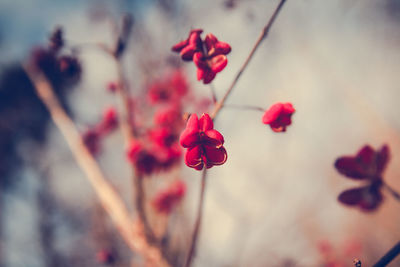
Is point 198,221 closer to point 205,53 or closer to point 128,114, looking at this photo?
point 205,53

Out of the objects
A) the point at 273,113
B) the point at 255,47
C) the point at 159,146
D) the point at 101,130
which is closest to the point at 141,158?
the point at 159,146

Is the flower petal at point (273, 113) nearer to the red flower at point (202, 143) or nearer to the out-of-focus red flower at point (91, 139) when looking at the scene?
the red flower at point (202, 143)

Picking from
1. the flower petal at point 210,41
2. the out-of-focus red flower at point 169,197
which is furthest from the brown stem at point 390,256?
the out-of-focus red flower at point 169,197

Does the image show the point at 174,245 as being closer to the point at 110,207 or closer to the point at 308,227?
A: the point at 110,207

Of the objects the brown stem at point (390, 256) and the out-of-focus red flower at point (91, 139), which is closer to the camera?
the brown stem at point (390, 256)

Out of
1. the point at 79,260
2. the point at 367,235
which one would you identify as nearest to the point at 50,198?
the point at 79,260

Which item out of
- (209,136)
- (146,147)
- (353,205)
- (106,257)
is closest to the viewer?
(209,136)

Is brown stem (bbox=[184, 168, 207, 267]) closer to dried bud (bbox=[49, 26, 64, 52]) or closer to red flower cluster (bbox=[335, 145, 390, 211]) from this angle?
red flower cluster (bbox=[335, 145, 390, 211])
